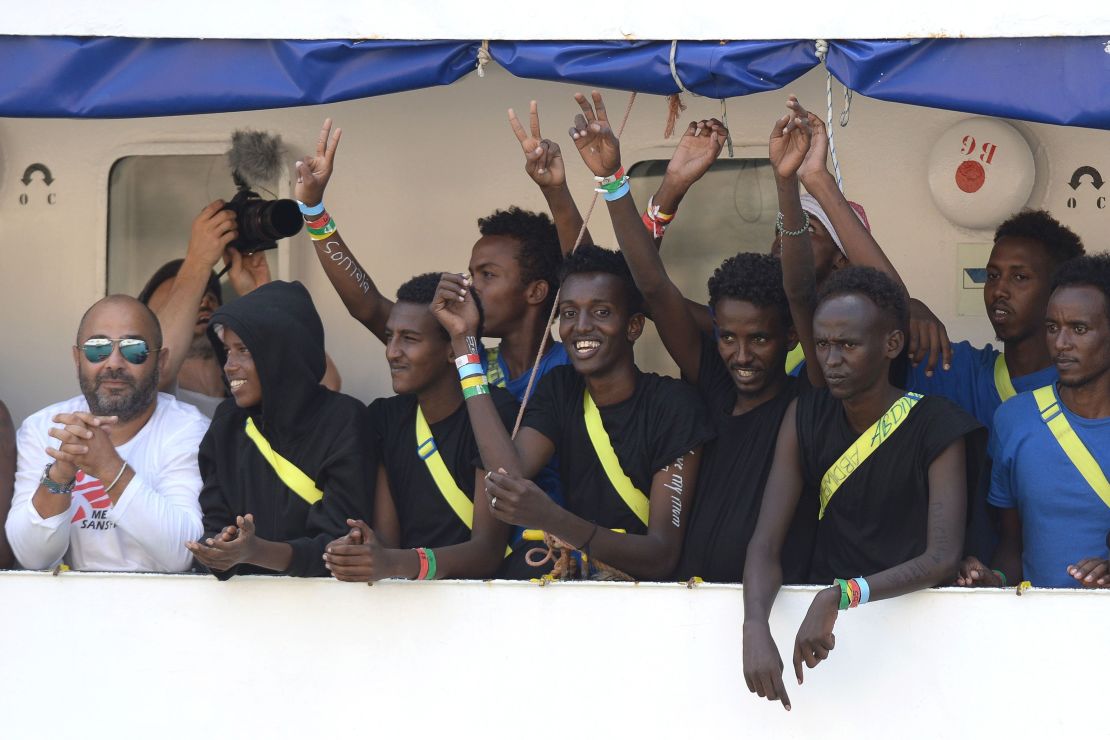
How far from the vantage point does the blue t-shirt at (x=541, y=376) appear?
426cm

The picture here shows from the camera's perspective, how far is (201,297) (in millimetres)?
5316

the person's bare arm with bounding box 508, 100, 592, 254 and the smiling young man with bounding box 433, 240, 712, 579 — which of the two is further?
the person's bare arm with bounding box 508, 100, 592, 254

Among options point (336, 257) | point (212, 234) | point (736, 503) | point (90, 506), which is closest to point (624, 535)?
point (736, 503)

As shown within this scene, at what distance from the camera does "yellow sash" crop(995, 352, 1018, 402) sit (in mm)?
4449

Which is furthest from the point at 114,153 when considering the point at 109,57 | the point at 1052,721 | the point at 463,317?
the point at 1052,721

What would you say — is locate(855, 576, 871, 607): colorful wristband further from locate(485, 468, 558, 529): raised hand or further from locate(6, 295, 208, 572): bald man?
locate(6, 295, 208, 572): bald man

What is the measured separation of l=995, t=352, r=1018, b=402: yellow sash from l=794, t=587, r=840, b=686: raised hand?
121 centimetres

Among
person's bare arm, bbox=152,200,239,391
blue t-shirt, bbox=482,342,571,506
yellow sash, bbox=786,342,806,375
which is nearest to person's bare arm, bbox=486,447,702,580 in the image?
blue t-shirt, bbox=482,342,571,506

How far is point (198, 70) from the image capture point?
14.4 ft

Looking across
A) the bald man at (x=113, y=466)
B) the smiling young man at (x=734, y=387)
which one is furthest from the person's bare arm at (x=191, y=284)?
the smiling young man at (x=734, y=387)

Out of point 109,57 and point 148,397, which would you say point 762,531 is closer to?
point 148,397

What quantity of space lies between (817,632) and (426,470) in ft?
4.32

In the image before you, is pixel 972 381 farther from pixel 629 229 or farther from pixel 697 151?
pixel 629 229

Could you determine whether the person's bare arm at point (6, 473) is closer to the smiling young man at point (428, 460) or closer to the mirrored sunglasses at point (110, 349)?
the mirrored sunglasses at point (110, 349)
